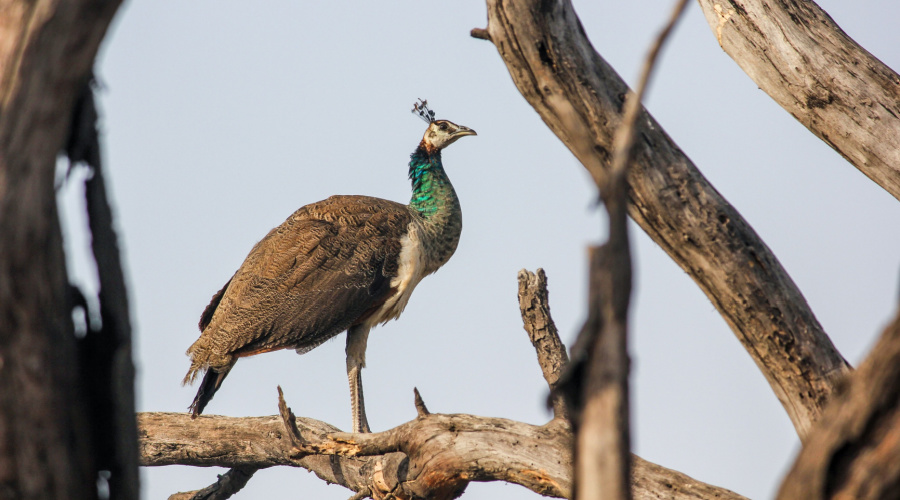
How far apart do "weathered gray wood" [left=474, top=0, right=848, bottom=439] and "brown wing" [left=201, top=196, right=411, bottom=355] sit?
158 inches

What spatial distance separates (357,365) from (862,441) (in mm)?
5579

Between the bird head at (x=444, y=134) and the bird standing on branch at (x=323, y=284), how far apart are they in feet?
2.88

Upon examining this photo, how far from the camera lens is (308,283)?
6.73m

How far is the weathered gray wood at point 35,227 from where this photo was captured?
1896 mm

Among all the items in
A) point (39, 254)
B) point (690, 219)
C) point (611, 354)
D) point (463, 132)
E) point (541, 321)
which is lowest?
point (611, 354)

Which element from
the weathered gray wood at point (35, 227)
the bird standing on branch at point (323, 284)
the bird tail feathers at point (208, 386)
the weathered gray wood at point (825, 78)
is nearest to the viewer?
the weathered gray wood at point (35, 227)

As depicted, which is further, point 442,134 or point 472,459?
point 442,134

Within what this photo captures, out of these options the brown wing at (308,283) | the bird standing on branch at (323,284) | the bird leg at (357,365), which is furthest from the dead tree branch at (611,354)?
the bird leg at (357,365)

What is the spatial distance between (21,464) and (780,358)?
2217 mm

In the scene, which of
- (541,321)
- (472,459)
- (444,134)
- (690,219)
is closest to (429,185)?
(444,134)

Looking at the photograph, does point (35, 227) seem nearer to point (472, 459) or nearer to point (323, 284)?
point (472, 459)

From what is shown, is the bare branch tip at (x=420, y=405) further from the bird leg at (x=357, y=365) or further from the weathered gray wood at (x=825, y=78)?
the bird leg at (x=357, y=365)

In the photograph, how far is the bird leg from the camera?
22.6 feet

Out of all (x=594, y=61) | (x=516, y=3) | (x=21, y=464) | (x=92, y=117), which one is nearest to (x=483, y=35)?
(x=516, y=3)
